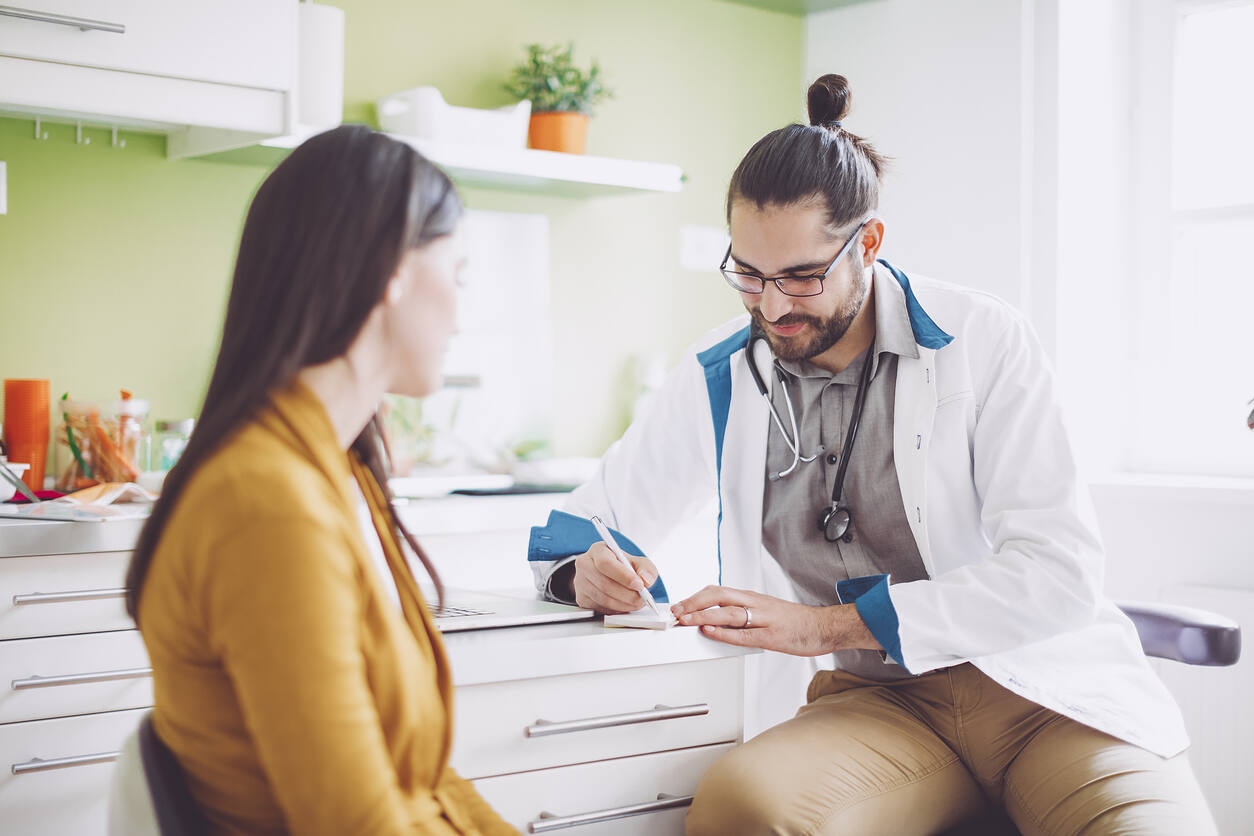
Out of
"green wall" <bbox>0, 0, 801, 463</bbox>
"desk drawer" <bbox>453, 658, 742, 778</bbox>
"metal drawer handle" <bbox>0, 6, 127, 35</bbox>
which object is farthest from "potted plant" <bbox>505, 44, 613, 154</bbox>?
"desk drawer" <bbox>453, 658, 742, 778</bbox>

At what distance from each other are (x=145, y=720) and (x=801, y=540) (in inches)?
41.8

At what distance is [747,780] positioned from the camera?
126 centimetres

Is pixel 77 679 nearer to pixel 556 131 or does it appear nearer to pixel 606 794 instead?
pixel 606 794

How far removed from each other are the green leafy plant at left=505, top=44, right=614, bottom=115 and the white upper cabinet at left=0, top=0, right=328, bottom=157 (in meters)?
0.75

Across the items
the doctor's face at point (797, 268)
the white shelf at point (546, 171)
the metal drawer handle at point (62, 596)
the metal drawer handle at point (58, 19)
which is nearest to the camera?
Answer: the doctor's face at point (797, 268)

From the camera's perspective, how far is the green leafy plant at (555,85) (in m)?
3.09

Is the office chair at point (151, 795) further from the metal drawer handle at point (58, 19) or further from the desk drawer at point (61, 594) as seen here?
the metal drawer handle at point (58, 19)

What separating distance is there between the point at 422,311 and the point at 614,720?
1.73 feet

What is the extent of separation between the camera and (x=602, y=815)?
1.22 m

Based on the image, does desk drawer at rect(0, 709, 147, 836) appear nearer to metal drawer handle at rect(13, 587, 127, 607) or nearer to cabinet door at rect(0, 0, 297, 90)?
metal drawer handle at rect(13, 587, 127, 607)

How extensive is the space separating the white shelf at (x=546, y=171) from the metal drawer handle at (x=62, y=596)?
122 centimetres

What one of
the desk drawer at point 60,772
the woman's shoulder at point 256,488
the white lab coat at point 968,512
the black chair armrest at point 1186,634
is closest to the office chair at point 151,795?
the woman's shoulder at point 256,488

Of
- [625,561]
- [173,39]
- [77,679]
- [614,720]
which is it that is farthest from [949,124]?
[77,679]

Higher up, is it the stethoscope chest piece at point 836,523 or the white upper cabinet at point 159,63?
the white upper cabinet at point 159,63
